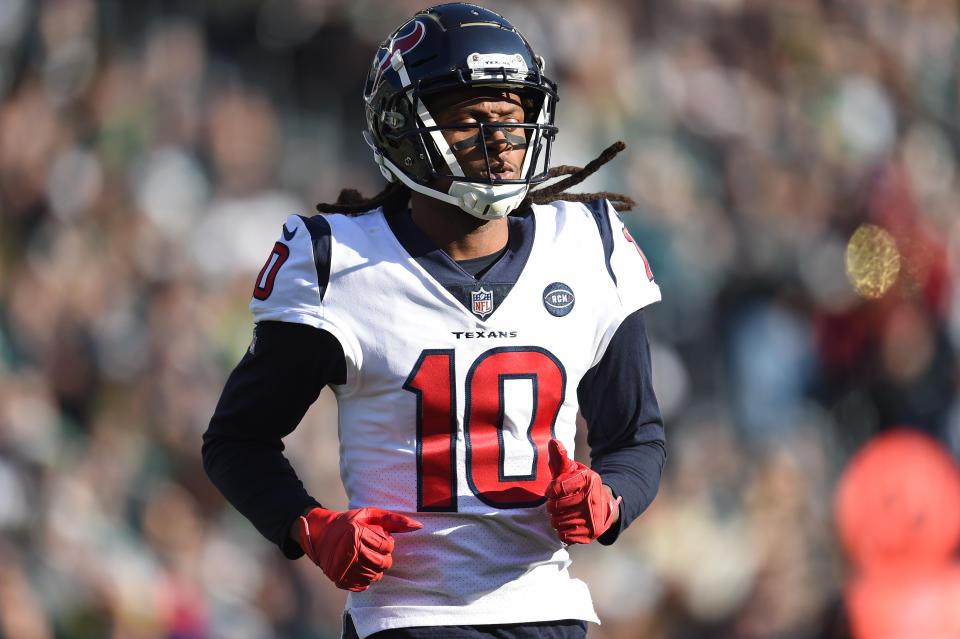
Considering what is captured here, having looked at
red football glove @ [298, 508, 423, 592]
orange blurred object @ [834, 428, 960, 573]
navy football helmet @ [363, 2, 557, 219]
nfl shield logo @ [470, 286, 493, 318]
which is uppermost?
navy football helmet @ [363, 2, 557, 219]

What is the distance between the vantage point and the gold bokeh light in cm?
593

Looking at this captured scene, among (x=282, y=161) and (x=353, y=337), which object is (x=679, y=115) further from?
(x=353, y=337)

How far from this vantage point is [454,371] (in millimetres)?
2305

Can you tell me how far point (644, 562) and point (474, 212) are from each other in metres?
3.28

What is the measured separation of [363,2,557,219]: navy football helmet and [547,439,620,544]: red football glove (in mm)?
497

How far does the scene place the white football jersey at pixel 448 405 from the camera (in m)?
2.28

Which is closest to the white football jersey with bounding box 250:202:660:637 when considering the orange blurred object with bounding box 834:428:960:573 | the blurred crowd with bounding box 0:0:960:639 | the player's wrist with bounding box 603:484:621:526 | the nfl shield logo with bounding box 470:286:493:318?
the nfl shield logo with bounding box 470:286:493:318

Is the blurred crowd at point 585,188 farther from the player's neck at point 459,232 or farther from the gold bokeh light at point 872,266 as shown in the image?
the player's neck at point 459,232

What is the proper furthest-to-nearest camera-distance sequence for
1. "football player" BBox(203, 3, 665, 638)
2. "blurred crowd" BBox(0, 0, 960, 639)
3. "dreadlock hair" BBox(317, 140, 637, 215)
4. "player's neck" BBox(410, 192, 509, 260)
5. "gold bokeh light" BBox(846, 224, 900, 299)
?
"gold bokeh light" BBox(846, 224, 900, 299) → "blurred crowd" BBox(0, 0, 960, 639) → "dreadlock hair" BBox(317, 140, 637, 215) → "player's neck" BBox(410, 192, 509, 260) → "football player" BBox(203, 3, 665, 638)

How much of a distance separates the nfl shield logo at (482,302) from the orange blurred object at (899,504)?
3.90 metres

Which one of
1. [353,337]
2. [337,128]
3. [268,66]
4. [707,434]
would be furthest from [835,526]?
[353,337]

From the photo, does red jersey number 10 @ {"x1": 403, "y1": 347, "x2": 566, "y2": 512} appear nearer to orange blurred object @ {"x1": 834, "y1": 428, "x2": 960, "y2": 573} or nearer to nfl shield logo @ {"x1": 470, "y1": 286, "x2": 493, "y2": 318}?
nfl shield logo @ {"x1": 470, "y1": 286, "x2": 493, "y2": 318}

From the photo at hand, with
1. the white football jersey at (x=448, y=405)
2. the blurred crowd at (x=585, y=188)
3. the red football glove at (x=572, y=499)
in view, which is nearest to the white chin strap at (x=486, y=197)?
the white football jersey at (x=448, y=405)

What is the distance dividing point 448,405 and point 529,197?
58cm
